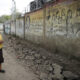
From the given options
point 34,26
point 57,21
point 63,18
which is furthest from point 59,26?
point 34,26

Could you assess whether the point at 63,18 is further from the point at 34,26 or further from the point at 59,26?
the point at 34,26

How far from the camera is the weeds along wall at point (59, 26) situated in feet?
21.8

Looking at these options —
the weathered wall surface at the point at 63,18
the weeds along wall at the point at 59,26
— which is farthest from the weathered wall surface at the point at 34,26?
the weathered wall surface at the point at 63,18

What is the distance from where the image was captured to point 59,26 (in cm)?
806

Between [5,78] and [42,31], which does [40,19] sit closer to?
[42,31]

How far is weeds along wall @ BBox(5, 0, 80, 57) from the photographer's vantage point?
261 inches

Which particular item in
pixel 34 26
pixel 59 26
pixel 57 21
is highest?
pixel 57 21

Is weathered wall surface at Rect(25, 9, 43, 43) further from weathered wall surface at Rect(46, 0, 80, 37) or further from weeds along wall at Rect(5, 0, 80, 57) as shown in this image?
weathered wall surface at Rect(46, 0, 80, 37)

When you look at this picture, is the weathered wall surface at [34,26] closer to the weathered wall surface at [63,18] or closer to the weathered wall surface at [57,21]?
the weathered wall surface at [57,21]

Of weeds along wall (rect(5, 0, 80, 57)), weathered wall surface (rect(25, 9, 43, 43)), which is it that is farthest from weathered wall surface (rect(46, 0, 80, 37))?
weathered wall surface (rect(25, 9, 43, 43))

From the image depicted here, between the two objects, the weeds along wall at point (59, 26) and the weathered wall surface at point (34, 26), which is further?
the weathered wall surface at point (34, 26)

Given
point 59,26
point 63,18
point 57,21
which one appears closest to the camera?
point 63,18

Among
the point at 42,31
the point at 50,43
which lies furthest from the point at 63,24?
the point at 42,31

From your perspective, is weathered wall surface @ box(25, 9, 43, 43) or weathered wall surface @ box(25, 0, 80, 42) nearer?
weathered wall surface @ box(25, 0, 80, 42)
